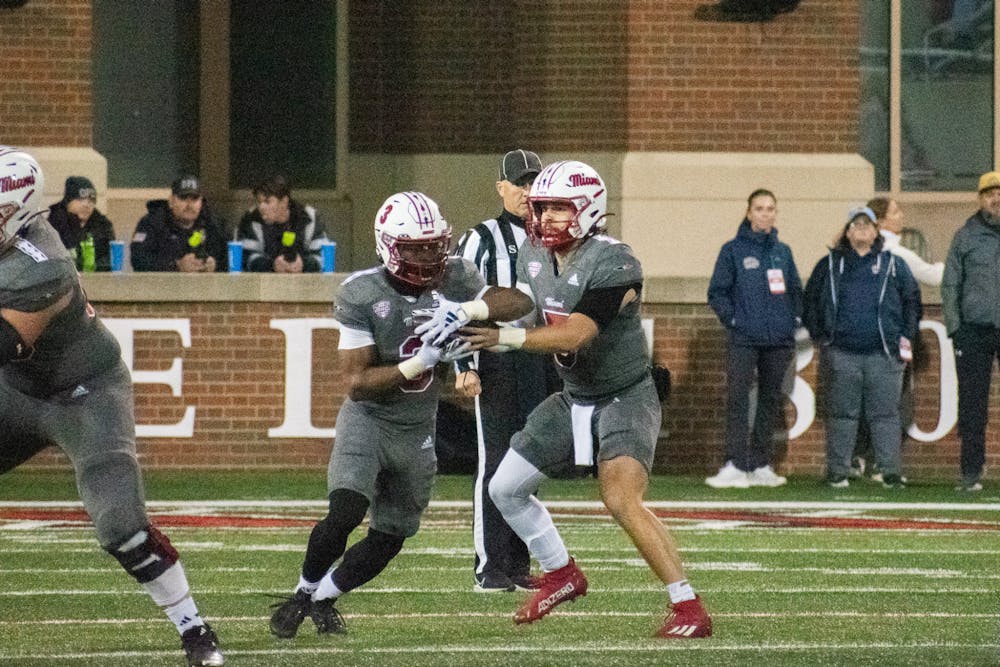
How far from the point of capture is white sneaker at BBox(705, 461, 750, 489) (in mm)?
14742

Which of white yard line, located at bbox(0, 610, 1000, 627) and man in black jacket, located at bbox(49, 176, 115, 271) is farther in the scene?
man in black jacket, located at bbox(49, 176, 115, 271)

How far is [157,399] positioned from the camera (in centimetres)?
1525

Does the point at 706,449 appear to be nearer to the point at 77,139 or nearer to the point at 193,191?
the point at 193,191

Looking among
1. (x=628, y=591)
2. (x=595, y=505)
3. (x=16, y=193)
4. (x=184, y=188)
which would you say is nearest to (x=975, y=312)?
(x=595, y=505)

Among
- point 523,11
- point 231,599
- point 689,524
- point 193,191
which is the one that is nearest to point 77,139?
point 193,191

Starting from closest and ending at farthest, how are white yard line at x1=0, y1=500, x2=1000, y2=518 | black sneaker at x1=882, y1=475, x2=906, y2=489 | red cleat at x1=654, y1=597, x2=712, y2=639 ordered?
red cleat at x1=654, y1=597, x2=712, y2=639 → white yard line at x1=0, y1=500, x2=1000, y2=518 → black sneaker at x1=882, y1=475, x2=906, y2=489

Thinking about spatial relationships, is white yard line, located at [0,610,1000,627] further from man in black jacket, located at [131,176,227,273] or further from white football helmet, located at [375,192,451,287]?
man in black jacket, located at [131,176,227,273]

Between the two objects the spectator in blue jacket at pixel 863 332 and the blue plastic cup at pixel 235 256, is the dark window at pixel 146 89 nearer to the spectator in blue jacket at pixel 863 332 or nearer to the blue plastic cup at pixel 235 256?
the blue plastic cup at pixel 235 256

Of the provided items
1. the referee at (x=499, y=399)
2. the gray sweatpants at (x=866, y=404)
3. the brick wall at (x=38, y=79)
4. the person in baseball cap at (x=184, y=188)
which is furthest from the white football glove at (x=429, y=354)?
the brick wall at (x=38, y=79)

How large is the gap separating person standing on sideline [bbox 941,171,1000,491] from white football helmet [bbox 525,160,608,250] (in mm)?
6778

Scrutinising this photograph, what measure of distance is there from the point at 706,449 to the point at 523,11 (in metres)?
5.02

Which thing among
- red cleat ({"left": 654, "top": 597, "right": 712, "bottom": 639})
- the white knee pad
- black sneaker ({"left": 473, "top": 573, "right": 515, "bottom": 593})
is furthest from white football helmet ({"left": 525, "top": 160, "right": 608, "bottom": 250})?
black sneaker ({"left": 473, "top": 573, "right": 515, "bottom": 593})

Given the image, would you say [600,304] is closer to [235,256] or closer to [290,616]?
[290,616]

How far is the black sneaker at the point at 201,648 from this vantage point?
721 cm
